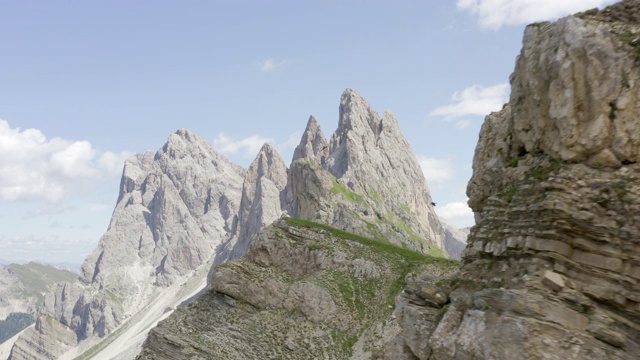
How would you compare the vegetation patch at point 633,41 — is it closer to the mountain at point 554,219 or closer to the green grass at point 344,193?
the mountain at point 554,219

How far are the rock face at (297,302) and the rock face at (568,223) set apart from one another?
17.7 metres

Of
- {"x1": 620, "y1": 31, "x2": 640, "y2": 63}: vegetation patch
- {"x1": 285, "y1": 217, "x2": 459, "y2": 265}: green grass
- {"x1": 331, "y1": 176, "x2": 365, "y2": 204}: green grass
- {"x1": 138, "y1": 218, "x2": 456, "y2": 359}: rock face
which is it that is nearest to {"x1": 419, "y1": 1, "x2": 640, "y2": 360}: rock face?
{"x1": 620, "y1": 31, "x2": 640, "y2": 63}: vegetation patch

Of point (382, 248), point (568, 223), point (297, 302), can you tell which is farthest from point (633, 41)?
point (382, 248)

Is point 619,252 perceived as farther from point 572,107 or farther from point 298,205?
point 298,205

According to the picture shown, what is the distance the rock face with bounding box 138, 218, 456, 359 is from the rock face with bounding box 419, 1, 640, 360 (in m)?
17.7

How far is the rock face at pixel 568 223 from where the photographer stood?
22875 millimetres

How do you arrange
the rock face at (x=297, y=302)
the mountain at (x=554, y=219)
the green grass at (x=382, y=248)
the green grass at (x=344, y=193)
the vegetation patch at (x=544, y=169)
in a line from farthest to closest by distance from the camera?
the green grass at (x=344, y=193) → the green grass at (x=382, y=248) → the rock face at (x=297, y=302) → the vegetation patch at (x=544, y=169) → the mountain at (x=554, y=219)

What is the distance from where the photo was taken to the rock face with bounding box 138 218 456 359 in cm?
4884

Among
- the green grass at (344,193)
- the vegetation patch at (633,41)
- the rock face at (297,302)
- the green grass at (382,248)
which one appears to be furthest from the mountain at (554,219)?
the green grass at (344,193)

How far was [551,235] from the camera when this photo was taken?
25.3 m

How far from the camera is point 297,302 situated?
177 ft

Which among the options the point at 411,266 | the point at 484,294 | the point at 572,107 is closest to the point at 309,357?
the point at 411,266

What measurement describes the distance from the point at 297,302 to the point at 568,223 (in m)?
35.2

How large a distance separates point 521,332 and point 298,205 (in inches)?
4935
